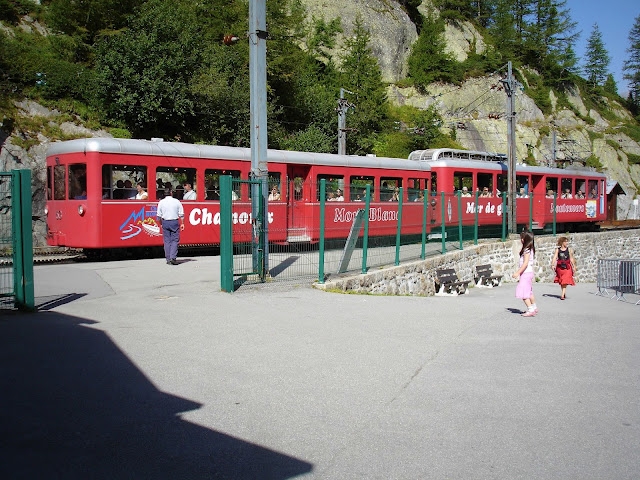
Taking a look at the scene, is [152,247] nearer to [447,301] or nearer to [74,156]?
[74,156]

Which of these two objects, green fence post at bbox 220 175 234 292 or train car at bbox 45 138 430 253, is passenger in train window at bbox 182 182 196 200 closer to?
train car at bbox 45 138 430 253

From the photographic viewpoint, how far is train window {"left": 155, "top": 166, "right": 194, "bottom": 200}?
1658 centimetres

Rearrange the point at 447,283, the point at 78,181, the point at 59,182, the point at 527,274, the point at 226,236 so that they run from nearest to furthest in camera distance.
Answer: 1. the point at 226,236
2. the point at 527,274
3. the point at 78,181
4. the point at 59,182
5. the point at 447,283

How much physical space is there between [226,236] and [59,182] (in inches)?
290

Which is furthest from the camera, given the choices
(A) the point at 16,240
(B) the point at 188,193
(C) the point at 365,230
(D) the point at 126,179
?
(B) the point at 188,193

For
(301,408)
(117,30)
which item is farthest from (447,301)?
(117,30)

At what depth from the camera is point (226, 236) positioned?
1139cm

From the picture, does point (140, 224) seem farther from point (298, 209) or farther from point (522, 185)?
point (522, 185)

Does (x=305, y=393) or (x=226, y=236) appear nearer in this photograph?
(x=305, y=393)

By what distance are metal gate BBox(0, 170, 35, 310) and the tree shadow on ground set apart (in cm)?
256

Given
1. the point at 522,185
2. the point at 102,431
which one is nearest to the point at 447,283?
the point at 522,185

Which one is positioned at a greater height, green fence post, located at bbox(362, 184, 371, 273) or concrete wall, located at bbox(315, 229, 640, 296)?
green fence post, located at bbox(362, 184, 371, 273)

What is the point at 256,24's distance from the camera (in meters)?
12.3

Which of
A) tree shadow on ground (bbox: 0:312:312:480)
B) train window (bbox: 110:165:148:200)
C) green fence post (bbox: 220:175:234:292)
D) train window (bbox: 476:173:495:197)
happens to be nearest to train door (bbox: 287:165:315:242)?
green fence post (bbox: 220:175:234:292)
